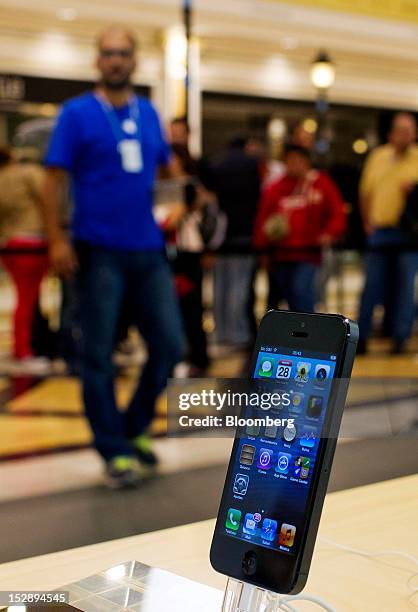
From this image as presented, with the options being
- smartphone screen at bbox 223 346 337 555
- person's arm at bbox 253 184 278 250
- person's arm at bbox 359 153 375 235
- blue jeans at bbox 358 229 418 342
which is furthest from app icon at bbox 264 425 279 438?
person's arm at bbox 359 153 375 235

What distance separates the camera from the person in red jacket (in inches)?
190

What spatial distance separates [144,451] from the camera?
3.13 meters

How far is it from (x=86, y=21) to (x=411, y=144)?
4682 mm

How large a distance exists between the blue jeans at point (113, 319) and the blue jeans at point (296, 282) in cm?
195

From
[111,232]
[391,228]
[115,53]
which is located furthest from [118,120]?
[391,228]

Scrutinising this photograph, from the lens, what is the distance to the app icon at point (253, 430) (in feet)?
2.19

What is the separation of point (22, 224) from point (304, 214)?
1.59 metres

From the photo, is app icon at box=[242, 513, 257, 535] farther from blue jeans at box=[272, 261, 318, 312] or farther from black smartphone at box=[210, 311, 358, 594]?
blue jeans at box=[272, 261, 318, 312]

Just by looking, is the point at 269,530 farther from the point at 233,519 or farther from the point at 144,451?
the point at 144,451

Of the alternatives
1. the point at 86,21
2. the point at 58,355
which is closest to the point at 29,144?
the point at 58,355

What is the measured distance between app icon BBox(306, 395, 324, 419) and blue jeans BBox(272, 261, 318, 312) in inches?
166

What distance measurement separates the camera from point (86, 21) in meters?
9.04

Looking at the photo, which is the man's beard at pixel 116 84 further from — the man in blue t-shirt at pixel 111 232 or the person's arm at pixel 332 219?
the person's arm at pixel 332 219

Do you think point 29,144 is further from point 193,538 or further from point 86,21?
point 193,538
